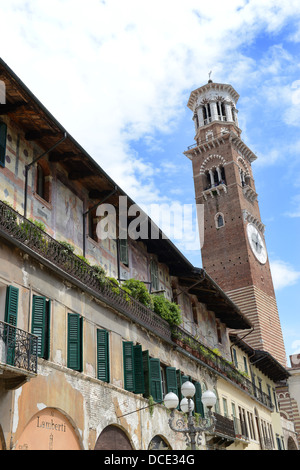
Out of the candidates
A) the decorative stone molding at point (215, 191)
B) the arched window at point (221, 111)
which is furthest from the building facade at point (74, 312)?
the arched window at point (221, 111)

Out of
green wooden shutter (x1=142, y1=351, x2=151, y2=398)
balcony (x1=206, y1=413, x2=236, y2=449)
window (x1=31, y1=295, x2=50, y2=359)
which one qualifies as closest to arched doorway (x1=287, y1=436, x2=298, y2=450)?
balcony (x1=206, y1=413, x2=236, y2=449)

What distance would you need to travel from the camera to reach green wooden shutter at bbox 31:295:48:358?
42.1 feet

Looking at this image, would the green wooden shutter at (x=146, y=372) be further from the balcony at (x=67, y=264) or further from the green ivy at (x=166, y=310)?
the green ivy at (x=166, y=310)

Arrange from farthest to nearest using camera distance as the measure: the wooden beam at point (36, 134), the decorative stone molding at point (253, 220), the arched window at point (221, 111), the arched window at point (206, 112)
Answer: the arched window at point (206, 112) → the arched window at point (221, 111) → the decorative stone molding at point (253, 220) → the wooden beam at point (36, 134)

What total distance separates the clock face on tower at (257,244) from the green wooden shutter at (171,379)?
3494 cm

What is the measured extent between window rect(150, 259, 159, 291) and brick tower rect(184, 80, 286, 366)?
28.2 meters

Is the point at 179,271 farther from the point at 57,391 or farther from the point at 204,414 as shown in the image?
the point at 57,391

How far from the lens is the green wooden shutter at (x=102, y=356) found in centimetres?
1530

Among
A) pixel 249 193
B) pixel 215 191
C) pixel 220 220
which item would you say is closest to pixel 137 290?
pixel 220 220

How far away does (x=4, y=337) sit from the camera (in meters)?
11.1

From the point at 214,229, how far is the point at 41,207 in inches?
1626

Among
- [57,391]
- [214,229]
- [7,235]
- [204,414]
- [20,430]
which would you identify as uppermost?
[214,229]

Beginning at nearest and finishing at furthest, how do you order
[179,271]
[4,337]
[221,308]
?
1. [4,337]
2. [179,271]
3. [221,308]

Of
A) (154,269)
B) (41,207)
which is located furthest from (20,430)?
(154,269)
